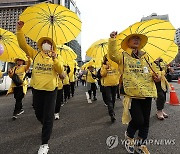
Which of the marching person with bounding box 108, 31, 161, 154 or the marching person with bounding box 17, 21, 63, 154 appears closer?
the marching person with bounding box 108, 31, 161, 154

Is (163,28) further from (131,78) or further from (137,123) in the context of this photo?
(137,123)

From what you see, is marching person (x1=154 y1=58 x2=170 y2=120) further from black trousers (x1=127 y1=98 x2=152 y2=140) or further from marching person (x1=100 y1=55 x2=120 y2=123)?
black trousers (x1=127 y1=98 x2=152 y2=140)

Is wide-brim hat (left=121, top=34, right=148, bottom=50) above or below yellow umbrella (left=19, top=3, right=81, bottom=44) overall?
below

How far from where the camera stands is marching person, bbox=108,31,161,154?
10.4 feet

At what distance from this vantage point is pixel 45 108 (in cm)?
350

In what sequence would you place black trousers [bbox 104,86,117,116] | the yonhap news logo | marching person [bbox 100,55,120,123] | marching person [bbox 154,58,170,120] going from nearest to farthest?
the yonhap news logo < black trousers [bbox 104,86,117,116] < marching person [bbox 154,58,170,120] < marching person [bbox 100,55,120,123]

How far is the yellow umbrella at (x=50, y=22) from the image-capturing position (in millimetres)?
3814

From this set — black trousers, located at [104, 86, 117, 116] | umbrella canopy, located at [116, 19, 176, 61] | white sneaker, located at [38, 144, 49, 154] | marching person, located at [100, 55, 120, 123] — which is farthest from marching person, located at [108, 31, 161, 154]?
marching person, located at [100, 55, 120, 123]

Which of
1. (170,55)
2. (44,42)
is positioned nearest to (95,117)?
(170,55)

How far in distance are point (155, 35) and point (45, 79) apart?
80.3 inches

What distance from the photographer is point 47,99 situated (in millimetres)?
3516

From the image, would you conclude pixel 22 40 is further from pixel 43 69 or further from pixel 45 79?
pixel 45 79

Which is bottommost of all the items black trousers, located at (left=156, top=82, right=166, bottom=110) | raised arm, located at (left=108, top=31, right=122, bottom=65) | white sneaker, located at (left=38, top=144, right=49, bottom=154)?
white sneaker, located at (left=38, top=144, right=49, bottom=154)

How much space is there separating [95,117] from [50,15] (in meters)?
3.28
